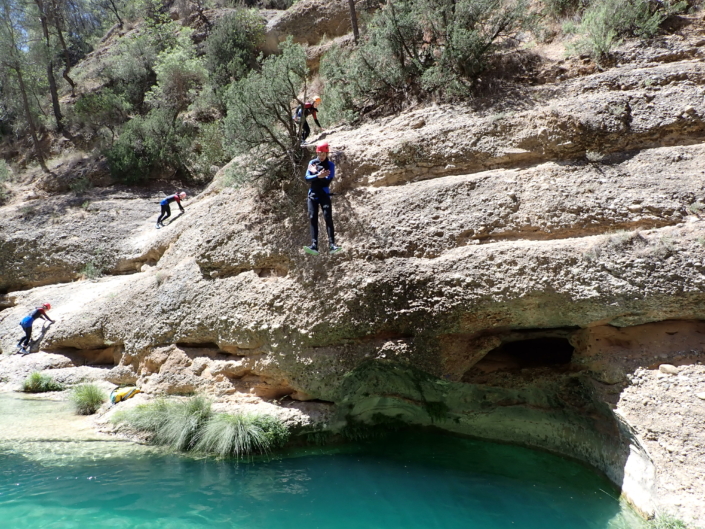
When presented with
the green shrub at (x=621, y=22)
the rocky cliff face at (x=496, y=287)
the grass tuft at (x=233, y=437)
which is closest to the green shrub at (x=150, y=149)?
the rocky cliff face at (x=496, y=287)

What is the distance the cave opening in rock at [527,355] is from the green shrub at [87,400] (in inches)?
328

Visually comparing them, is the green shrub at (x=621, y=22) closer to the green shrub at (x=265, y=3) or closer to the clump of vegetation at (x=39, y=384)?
the clump of vegetation at (x=39, y=384)

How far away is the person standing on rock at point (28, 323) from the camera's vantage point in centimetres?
1240

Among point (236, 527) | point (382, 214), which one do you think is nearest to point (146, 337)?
point (236, 527)

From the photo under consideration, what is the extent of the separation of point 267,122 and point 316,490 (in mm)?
7495

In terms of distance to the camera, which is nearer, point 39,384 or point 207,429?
A: point 207,429

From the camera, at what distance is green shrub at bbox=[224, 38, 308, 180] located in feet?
31.6

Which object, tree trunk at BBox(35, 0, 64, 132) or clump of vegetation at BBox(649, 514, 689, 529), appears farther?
tree trunk at BBox(35, 0, 64, 132)

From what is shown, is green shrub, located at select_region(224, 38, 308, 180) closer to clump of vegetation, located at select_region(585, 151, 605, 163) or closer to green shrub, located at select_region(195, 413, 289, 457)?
green shrub, located at select_region(195, 413, 289, 457)

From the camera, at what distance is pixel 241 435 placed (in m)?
7.98

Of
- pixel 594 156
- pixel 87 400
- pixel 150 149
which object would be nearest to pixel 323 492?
pixel 87 400

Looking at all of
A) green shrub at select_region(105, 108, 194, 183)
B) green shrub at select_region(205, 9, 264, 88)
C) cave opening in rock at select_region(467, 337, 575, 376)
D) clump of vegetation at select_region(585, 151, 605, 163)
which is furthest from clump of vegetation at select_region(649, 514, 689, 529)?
green shrub at select_region(205, 9, 264, 88)

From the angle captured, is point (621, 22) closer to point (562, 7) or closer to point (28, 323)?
point (562, 7)

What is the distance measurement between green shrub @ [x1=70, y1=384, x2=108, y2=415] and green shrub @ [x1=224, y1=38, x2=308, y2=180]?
6235 mm
